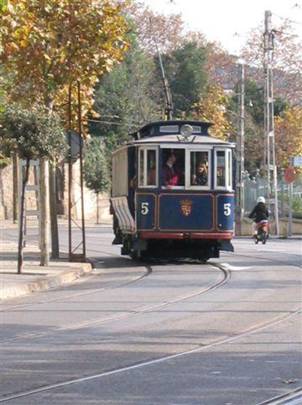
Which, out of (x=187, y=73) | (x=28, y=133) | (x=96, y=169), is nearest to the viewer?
(x=28, y=133)

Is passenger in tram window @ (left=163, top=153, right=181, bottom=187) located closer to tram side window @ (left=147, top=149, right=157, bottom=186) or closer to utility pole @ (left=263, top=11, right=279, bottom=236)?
tram side window @ (left=147, top=149, right=157, bottom=186)

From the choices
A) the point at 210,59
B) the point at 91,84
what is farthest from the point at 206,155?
the point at 210,59

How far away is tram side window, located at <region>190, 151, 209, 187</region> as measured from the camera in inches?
969

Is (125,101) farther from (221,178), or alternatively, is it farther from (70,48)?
(70,48)

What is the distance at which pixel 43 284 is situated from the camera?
19625 mm

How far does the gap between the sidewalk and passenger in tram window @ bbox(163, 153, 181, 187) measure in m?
2.85

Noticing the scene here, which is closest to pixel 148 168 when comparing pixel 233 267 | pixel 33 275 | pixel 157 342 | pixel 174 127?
pixel 174 127

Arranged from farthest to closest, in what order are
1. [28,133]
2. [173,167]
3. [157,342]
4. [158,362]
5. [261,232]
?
[261,232]
[173,167]
[28,133]
[157,342]
[158,362]

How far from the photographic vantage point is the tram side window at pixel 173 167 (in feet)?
80.6

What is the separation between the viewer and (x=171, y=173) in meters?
24.6

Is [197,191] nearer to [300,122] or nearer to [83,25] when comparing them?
[83,25]

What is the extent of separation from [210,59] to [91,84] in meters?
50.5

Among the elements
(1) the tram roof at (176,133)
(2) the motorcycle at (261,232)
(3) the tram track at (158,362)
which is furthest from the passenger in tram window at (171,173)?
(2) the motorcycle at (261,232)

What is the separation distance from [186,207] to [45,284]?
5762mm
